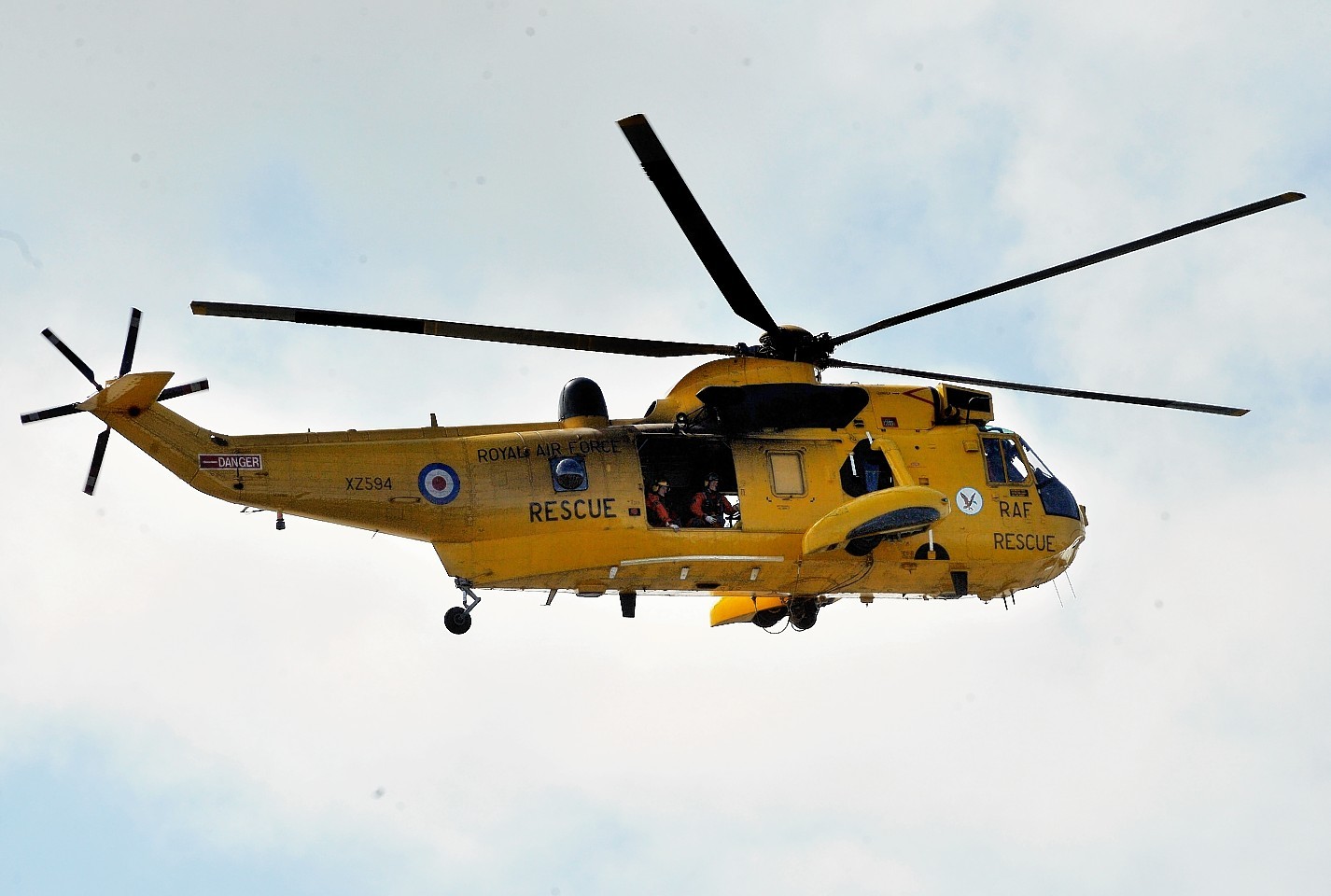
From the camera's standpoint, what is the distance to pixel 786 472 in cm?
2336

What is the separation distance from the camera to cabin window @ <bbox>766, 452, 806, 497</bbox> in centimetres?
2323

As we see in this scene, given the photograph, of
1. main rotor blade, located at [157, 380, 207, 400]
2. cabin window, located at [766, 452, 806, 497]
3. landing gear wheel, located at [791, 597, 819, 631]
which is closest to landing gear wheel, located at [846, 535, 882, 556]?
cabin window, located at [766, 452, 806, 497]

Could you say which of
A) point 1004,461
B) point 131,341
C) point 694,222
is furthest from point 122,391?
point 1004,461

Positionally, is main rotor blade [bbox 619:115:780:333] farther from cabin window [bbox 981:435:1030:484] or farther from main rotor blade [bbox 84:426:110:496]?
main rotor blade [bbox 84:426:110:496]

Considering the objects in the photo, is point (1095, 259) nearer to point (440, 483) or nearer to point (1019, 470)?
point (1019, 470)

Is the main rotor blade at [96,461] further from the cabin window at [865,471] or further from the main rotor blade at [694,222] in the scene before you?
the cabin window at [865,471]

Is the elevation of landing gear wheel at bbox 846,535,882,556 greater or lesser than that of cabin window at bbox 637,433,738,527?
lesser

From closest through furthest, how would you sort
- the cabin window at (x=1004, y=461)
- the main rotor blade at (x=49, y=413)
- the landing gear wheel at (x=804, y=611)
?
the main rotor blade at (x=49, y=413) → the landing gear wheel at (x=804, y=611) → the cabin window at (x=1004, y=461)

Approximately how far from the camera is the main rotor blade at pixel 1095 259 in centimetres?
2220

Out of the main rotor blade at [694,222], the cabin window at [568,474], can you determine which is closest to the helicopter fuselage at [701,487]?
the cabin window at [568,474]

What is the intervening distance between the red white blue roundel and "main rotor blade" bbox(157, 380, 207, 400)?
3.00 meters

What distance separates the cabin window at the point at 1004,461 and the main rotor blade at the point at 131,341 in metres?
12.3

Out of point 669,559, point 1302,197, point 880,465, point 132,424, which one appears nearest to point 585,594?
point 669,559

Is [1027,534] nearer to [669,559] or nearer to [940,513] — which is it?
[940,513]
